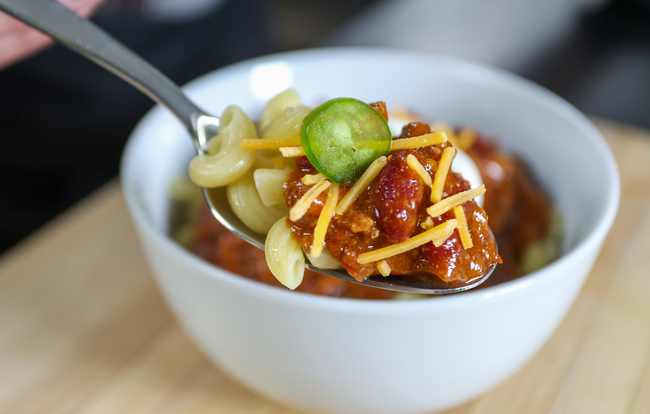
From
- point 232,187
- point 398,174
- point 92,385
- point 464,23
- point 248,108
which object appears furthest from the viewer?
point 464,23

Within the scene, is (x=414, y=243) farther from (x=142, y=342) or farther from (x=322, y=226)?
(x=142, y=342)

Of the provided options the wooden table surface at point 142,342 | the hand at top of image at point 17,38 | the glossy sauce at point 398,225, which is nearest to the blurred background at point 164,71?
the hand at top of image at point 17,38

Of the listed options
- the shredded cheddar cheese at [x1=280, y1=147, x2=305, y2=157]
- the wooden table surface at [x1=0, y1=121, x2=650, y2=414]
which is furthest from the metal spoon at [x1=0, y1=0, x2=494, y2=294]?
the wooden table surface at [x1=0, y1=121, x2=650, y2=414]

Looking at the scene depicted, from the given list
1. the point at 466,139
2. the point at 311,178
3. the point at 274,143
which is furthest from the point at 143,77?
the point at 466,139

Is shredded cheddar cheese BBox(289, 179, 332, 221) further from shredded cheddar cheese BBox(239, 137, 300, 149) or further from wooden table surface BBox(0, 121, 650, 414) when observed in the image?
wooden table surface BBox(0, 121, 650, 414)

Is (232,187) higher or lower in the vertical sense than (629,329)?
higher

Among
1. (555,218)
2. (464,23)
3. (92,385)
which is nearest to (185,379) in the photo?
(92,385)

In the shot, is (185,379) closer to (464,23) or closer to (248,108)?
(248,108)
